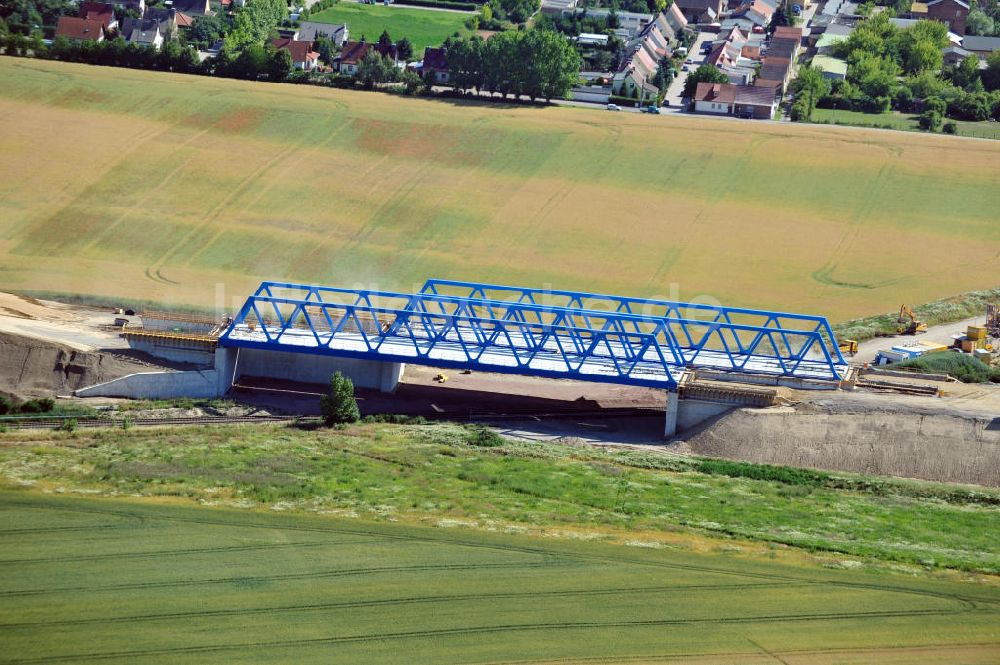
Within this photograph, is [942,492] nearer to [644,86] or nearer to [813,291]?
[813,291]

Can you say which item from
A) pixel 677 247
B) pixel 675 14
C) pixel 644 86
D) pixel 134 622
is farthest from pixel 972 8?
pixel 134 622

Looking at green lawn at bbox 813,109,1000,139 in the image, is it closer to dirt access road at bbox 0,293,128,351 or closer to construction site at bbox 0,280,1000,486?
construction site at bbox 0,280,1000,486

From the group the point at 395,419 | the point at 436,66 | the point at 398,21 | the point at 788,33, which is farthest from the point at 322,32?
the point at 395,419

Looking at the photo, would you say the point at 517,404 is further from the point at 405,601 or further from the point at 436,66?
the point at 436,66

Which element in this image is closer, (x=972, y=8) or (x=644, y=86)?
(x=644, y=86)

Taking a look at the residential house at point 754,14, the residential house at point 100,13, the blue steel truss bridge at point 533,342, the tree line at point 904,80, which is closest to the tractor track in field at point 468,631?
the blue steel truss bridge at point 533,342

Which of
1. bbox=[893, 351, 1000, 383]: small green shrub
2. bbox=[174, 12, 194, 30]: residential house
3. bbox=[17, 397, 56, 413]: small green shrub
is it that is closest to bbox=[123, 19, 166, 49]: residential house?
bbox=[174, 12, 194, 30]: residential house
